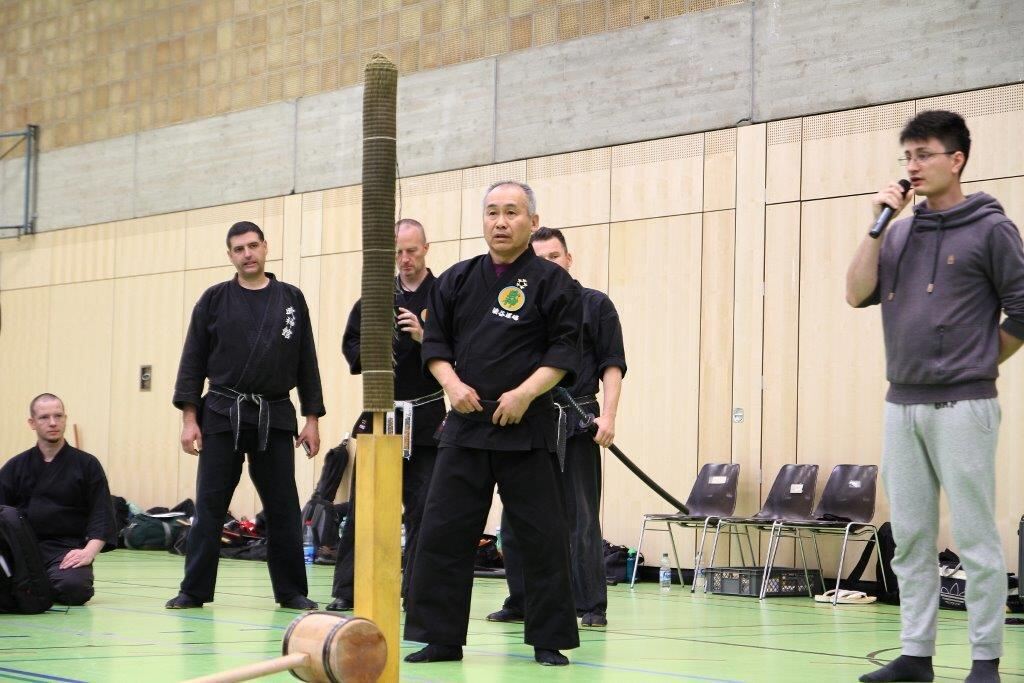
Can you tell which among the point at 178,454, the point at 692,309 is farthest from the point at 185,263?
the point at 692,309

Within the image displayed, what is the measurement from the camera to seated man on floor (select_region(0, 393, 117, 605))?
6891mm

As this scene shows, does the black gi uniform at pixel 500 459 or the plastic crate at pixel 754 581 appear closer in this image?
the black gi uniform at pixel 500 459

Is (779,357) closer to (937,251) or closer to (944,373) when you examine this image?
(937,251)

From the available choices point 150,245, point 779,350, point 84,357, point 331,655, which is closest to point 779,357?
point 779,350

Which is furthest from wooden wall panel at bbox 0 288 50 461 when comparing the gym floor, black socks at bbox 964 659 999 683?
black socks at bbox 964 659 999 683

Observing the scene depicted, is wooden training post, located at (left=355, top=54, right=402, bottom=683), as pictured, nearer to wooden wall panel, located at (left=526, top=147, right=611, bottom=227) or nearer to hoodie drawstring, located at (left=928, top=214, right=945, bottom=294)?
hoodie drawstring, located at (left=928, top=214, right=945, bottom=294)

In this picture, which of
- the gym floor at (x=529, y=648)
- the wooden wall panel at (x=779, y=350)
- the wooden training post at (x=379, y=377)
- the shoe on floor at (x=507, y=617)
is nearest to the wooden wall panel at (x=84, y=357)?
the gym floor at (x=529, y=648)

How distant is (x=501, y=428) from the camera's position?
4.80 metres

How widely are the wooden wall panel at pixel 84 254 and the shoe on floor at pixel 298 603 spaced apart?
9.10m

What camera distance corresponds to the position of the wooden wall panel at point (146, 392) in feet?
46.9

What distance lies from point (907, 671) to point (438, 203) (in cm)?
845

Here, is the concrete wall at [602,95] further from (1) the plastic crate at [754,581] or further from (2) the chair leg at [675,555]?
(1) the plastic crate at [754,581]

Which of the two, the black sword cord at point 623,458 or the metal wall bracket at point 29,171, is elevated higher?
the metal wall bracket at point 29,171

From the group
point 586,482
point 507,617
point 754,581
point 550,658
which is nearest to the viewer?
point 550,658
